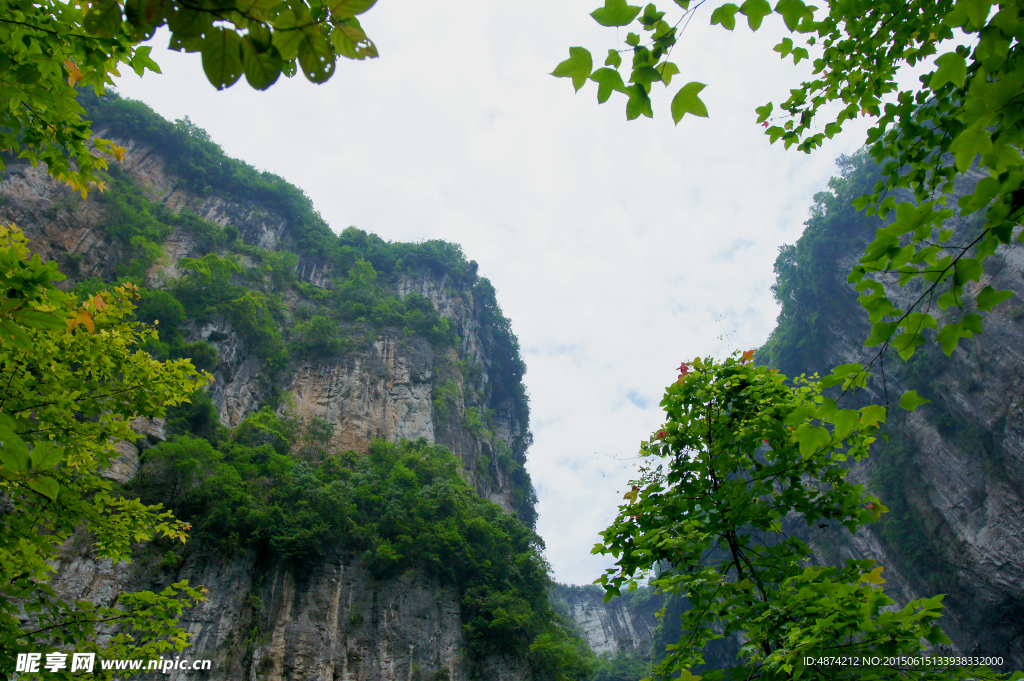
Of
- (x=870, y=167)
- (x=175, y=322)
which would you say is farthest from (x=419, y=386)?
(x=870, y=167)

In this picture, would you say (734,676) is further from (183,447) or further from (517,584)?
(517,584)

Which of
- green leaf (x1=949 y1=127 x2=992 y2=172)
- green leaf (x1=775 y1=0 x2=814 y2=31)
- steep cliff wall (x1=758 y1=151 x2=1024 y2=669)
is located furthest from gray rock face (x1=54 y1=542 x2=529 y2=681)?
steep cliff wall (x1=758 y1=151 x2=1024 y2=669)

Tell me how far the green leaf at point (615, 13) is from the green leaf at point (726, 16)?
318 millimetres

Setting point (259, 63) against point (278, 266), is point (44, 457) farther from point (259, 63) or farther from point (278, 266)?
point (278, 266)

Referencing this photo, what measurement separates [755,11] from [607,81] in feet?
1.74

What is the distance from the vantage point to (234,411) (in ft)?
53.8

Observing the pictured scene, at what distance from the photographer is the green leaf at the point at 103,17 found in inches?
37.9

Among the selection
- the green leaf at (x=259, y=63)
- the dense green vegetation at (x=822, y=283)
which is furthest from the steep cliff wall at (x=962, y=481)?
the green leaf at (x=259, y=63)

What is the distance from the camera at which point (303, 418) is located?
18.7 meters

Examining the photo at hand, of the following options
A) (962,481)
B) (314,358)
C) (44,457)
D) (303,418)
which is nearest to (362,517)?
(303,418)

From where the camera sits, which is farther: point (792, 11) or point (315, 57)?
point (792, 11)

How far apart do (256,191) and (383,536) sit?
864 inches

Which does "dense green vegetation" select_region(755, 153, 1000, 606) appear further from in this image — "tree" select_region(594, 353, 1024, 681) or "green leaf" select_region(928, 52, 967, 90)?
"green leaf" select_region(928, 52, 967, 90)

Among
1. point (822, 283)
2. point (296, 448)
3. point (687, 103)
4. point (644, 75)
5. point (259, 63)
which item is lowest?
point (259, 63)
